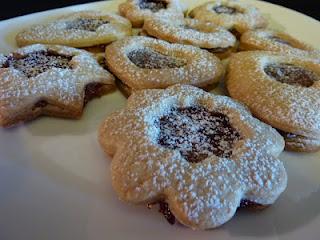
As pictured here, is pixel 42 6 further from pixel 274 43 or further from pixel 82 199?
pixel 82 199

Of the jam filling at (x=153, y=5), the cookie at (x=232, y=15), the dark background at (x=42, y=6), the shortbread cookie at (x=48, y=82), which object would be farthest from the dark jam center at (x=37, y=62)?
the dark background at (x=42, y=6)

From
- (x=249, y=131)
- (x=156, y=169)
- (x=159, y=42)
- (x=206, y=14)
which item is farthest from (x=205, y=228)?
(x=206, y=14)

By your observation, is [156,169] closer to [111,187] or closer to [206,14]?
[111,187]

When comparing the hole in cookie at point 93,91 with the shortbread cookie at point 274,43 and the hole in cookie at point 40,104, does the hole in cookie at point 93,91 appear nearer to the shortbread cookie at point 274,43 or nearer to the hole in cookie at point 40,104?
the hole in cookie at point 40,104

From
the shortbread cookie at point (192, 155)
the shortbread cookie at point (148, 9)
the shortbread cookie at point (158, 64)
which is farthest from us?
the shortbread cookie at point (148, 9)

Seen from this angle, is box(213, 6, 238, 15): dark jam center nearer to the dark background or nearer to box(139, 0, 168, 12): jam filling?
box(139, 0, 168, 12): jam filling

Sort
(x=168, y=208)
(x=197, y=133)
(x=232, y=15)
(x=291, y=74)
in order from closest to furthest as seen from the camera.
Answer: (x=168, y=208), (x=197, y=133), (x=291, y=74), (x=232, y=15)

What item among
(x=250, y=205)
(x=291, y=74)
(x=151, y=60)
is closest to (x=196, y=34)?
(x=151, y=60)
